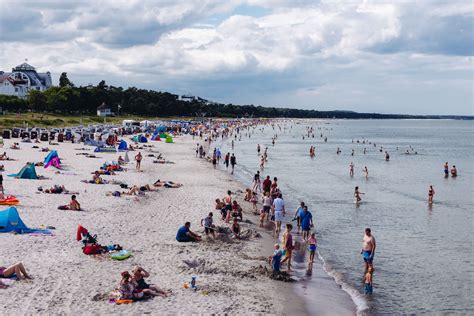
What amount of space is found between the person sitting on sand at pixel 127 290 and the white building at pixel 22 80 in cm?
9560

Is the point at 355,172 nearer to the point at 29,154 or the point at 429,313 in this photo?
the point at 29,154

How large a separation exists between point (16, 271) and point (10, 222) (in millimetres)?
3670

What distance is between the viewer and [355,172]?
1548 inches

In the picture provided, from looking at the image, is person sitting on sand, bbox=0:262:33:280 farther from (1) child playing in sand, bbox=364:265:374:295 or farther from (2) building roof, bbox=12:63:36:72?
(2) building roof, bbox=12:63:36:72

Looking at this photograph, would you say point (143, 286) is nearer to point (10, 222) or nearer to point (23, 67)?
point (10, 222)

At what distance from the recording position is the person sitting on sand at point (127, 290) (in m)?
9.63

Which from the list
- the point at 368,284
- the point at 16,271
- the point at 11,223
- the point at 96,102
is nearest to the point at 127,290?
the point at 16,271

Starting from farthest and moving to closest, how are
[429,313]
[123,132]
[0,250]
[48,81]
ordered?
[48,81] < [123,132] < [0,250] < [429,313]

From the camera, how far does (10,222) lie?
13336mm

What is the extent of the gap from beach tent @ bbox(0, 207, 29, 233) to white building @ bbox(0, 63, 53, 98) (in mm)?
90611

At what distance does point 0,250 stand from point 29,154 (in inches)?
926

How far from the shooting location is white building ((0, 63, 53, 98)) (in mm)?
97375

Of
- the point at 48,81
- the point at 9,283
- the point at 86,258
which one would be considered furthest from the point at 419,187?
the point at 48,81

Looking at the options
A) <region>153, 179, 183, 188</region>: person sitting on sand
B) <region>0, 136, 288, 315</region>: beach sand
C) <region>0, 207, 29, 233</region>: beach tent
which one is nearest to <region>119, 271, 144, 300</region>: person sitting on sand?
<region>0, 136, 288, 315</region>: beach sand
